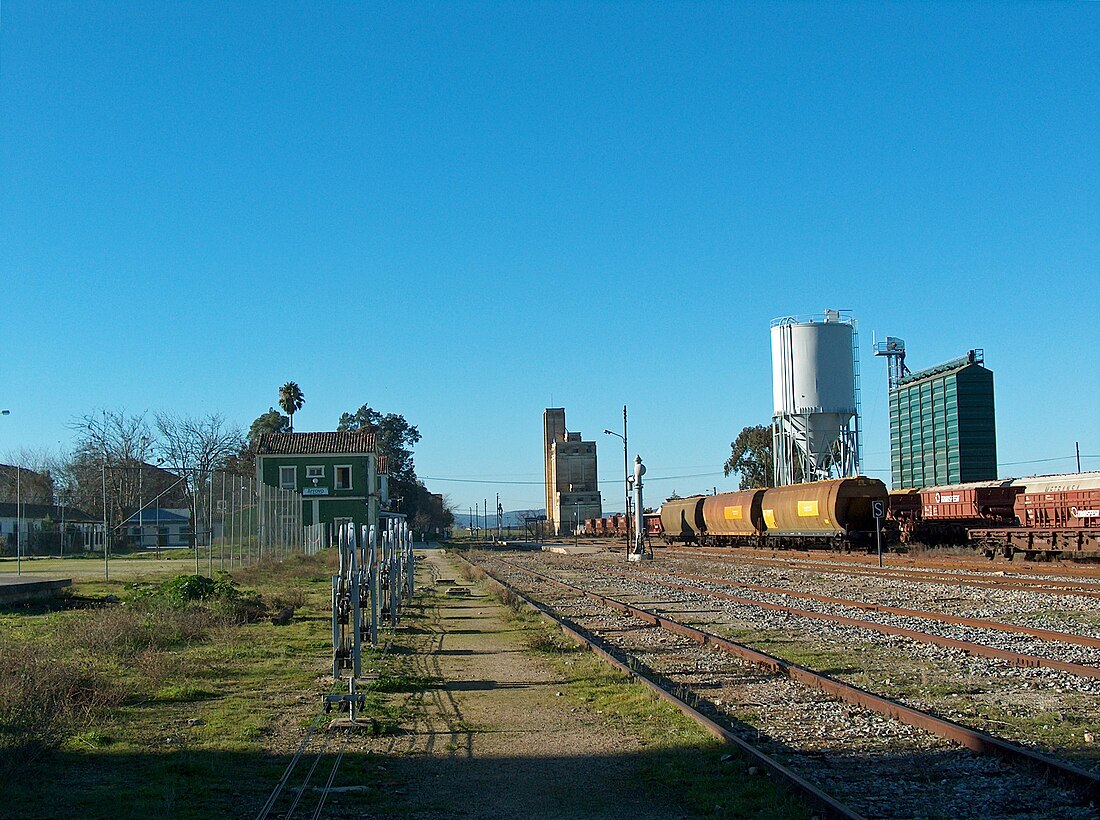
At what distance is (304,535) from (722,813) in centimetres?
4745

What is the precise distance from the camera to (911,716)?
9.02m

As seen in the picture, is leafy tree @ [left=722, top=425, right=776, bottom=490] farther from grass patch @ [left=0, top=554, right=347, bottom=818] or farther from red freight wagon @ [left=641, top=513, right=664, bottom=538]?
grass patch @ [left=0, top=554, right=347, bottom=818]

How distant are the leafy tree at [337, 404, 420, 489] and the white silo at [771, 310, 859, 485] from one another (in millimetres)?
65310

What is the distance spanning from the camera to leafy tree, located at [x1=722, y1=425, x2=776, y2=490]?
10169cm

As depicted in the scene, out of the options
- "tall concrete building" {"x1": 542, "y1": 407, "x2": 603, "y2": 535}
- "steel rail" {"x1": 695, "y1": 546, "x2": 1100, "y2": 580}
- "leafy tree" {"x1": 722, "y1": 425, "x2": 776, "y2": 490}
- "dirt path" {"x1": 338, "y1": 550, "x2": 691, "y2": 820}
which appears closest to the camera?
"dirt path" {"x1": 338, "y1": 550, "x2": 691, "y2": 820}

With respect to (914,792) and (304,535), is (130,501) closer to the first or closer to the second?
(304,535)

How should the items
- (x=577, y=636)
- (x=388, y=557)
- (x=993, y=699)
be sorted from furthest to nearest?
(x=388, y=557) < (x=577, y=636) < (x=993, y=699)

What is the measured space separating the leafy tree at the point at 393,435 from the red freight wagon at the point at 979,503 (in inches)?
3249

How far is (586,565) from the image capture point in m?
43.8

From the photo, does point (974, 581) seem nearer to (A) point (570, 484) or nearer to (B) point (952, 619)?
(B) point (952, 619)

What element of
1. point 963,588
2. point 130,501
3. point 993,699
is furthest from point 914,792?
point 130,501

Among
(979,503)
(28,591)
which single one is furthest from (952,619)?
(979,503)

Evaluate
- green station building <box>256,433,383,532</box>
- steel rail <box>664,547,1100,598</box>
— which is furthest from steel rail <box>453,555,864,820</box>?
green station building <box>256,433,383,532</box>

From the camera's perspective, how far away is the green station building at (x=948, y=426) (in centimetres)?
5462
